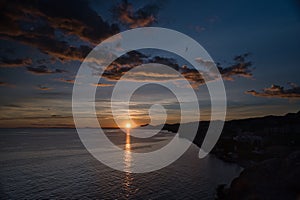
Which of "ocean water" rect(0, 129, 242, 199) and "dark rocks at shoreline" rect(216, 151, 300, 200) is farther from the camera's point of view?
"ocean water" rect(0, 129, 242, 199)

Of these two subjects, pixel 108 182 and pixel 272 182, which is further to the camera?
pixel 108 182

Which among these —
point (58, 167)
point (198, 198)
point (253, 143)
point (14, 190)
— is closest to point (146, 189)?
point (198, 198)

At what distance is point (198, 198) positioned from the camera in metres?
29.7

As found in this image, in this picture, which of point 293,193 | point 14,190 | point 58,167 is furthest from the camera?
point 58,167

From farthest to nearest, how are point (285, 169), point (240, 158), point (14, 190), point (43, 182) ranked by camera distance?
point (240, 158) < point (43, 182) < point (14, 190) < point (285, 169)

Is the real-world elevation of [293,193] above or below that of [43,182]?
above

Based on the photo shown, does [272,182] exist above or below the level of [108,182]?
above

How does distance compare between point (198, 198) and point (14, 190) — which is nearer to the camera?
point (198, 198)

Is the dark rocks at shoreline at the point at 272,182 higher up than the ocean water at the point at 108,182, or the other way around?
the dark rocks at shoreline at the point at 272,182

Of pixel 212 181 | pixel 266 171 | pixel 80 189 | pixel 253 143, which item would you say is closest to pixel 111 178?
pixel 80 189

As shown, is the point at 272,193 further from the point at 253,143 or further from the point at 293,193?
the point at 253,143

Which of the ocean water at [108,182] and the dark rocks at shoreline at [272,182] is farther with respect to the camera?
the ocean water at [108,182]

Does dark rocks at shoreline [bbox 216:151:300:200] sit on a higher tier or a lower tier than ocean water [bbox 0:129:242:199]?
higher

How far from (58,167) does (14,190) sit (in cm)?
1885
